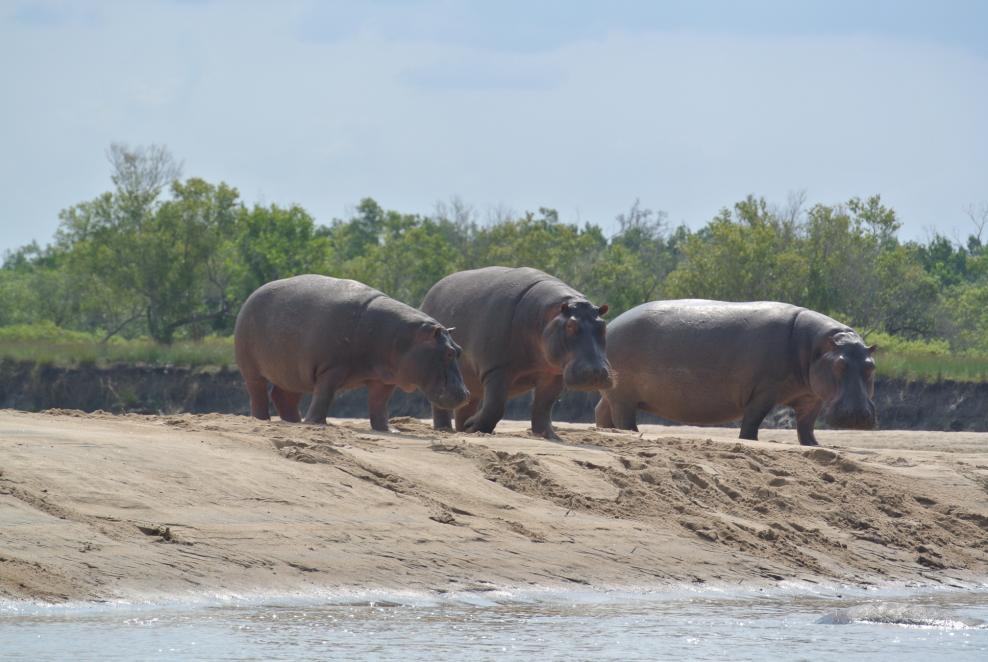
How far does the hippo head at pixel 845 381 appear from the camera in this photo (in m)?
18.1

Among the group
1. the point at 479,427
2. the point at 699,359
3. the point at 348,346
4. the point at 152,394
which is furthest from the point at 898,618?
the point at 152,394

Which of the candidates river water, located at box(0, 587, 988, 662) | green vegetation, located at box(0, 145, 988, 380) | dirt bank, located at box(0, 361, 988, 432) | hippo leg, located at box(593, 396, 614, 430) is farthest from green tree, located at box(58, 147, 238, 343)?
river water, located at box(0, 587, 988, 662)

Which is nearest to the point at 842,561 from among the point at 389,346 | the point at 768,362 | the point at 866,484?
the point at 866,484

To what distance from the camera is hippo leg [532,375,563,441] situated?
16250 millimetres

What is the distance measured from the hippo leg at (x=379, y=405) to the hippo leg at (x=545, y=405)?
1.46 meters

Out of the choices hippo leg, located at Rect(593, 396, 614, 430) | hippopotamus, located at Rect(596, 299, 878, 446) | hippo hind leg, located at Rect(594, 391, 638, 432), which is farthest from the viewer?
hippo leg, located at Rect(593, 396, 614, 430)

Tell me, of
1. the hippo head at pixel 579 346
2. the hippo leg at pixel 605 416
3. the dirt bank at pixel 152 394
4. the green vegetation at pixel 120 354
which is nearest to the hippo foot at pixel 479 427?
the hippo head at pixel 579 346

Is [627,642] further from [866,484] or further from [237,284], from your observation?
[237,284]

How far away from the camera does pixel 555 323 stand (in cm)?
1603

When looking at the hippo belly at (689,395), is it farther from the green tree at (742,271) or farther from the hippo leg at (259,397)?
the green tree at (742,271)

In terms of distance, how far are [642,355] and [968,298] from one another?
39.6m

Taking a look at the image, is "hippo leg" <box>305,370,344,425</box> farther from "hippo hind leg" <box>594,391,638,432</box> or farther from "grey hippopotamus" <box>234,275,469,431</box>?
"hippo hind leg" <box>594,391,638,432</box>

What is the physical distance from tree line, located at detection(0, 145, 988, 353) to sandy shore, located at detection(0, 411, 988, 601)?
95.8 ft

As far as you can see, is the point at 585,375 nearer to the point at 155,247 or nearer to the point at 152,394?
the point at 152,394
